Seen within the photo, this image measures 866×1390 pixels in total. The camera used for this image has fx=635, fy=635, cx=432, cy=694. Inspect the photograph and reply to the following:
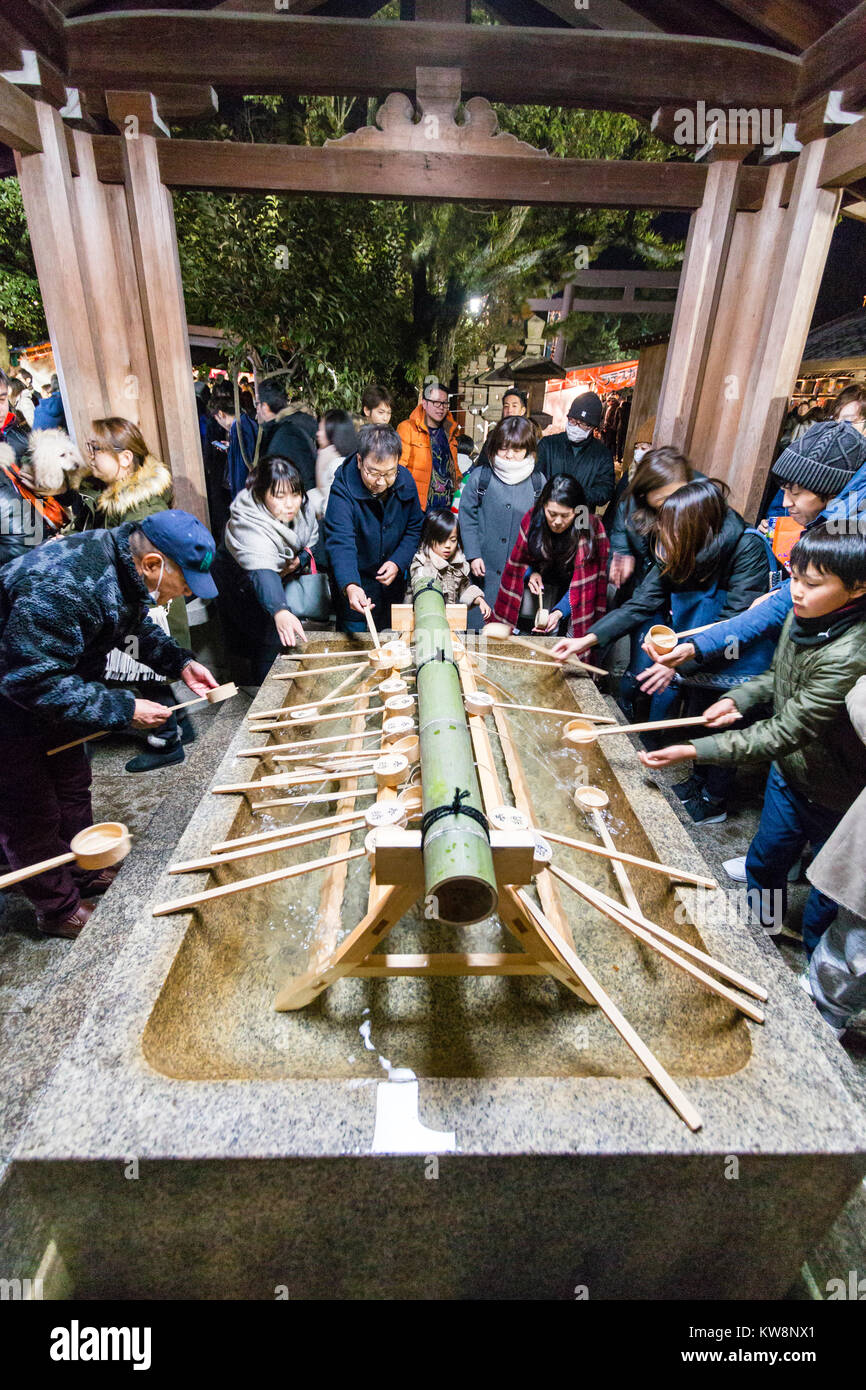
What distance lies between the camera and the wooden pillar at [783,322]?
4215mm

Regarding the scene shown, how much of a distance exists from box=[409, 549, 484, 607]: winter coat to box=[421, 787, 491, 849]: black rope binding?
2.86 metres

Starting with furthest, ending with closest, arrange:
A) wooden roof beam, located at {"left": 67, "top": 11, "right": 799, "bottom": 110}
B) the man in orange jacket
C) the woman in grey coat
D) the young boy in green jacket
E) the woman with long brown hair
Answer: the man in orange jacket → the woman in grey coat → wooden roof beam, located at {"left": 67, "top": 11, "right": 799, "bottom": 110} → the woman with long brown hair → the young boy in green jacket

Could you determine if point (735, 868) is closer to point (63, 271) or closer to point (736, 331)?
point (736, 331)

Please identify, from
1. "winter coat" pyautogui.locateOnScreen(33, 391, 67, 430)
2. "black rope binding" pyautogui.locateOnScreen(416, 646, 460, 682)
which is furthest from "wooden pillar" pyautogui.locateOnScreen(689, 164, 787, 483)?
"winter coat" pyautogui.locateOnScreen(33, 391, 67, 430)

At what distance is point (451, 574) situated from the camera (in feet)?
16.7

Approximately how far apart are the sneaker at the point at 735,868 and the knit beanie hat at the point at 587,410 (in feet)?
11.4

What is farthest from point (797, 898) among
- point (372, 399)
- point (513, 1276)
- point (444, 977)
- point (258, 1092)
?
point (372, 399)

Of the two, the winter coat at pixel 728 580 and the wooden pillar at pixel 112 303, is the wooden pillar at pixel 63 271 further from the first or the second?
the winter coat at pixel 728 580

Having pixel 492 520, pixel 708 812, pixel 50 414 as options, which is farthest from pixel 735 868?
pixel 50 414

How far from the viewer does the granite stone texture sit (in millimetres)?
1393

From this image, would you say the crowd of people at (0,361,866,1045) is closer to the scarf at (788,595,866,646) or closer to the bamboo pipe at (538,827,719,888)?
the scarf at (788,595,866,646)

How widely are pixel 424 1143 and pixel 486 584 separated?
3.95 m

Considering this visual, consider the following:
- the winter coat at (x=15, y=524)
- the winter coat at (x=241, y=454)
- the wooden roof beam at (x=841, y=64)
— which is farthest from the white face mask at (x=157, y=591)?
the wooden roof beam at (x=841, y=64)

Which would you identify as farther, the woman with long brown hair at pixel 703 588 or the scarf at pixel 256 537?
the scarf at pixel 256 537
